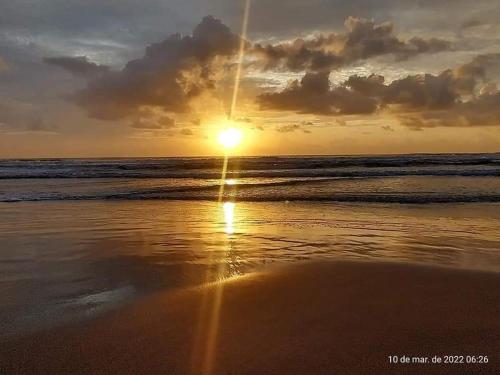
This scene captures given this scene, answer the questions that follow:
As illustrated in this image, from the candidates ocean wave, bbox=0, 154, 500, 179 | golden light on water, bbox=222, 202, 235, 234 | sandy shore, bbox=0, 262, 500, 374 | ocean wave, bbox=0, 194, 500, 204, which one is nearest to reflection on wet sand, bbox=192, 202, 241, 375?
sandy shore, bbox=0, 262, 500, 374

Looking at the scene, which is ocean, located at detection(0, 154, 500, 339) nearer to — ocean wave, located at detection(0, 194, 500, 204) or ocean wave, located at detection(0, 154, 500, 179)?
ocean wave, located at detection(0, 194, 500, 204)

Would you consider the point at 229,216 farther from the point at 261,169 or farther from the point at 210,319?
the point at 261,169

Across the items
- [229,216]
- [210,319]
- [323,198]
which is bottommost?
[229,216]

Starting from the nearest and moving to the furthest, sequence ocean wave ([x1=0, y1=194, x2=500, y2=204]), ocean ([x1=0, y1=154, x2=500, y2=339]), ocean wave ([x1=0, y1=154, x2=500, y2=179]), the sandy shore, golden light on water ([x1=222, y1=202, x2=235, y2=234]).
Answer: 1. the sandy shore
2. ocean ([x1=0, y1=154, x2=500, y2=339])
3. golden light on water ([x1=222, y1=202, x2=235, y2=234])
4. ocean wave ([x1=0, y1=194, x2=500, y2=204])
5. ocean wave ([x1=0, y1=154, x2=500, y2=179])

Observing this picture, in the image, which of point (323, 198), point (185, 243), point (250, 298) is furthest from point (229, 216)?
point (250, 298)

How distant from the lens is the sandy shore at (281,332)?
2.99m

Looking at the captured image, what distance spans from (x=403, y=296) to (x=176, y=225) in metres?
6.17

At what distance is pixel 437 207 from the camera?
12.8 m

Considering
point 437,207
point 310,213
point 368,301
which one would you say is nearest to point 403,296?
point 368,301

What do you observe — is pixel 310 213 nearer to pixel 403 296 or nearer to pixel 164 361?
pixel 403 296

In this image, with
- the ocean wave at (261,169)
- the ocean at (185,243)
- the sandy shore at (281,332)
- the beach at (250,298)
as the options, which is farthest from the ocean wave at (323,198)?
the ocean wave at (261,169)

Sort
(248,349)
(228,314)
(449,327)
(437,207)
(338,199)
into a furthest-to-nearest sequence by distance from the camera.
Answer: (338,199)
(437,207)
(228,314)
(449,327)
(248,349)

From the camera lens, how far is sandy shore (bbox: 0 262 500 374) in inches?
118

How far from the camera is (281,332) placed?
3.44 m
